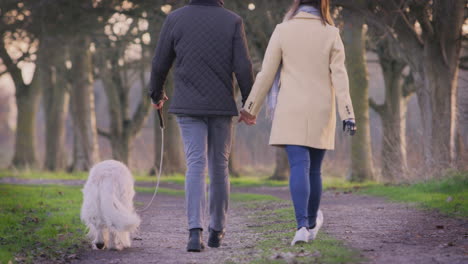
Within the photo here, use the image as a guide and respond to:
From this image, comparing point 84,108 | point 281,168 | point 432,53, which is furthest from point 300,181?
point 84,108

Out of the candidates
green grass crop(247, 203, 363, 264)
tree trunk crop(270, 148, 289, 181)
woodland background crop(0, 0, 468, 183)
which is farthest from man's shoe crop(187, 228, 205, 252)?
tree trunk crop(270, 148, 289, 181)

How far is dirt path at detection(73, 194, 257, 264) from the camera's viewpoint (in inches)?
257

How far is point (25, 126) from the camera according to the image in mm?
28250

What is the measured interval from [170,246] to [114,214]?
0.73 meters

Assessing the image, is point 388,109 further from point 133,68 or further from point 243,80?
point 243,80

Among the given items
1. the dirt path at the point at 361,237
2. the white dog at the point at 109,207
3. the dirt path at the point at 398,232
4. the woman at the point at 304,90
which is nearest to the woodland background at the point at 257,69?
the dirt path at the point at 398,232

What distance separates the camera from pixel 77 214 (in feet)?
36.0

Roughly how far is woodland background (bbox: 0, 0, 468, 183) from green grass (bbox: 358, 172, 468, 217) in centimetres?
57

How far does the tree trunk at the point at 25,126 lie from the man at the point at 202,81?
22.3 meters

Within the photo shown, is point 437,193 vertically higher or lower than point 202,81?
lower

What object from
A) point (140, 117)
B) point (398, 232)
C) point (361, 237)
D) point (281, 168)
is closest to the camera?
point (361, 237)

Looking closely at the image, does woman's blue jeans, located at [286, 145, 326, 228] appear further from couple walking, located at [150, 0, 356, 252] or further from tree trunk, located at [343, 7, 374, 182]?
tree trunk, located at [343, 7, 374, 182]

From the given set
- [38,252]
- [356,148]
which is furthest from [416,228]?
[356,148]

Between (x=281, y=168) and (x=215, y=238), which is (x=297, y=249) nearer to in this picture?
(x=215, y=238)
